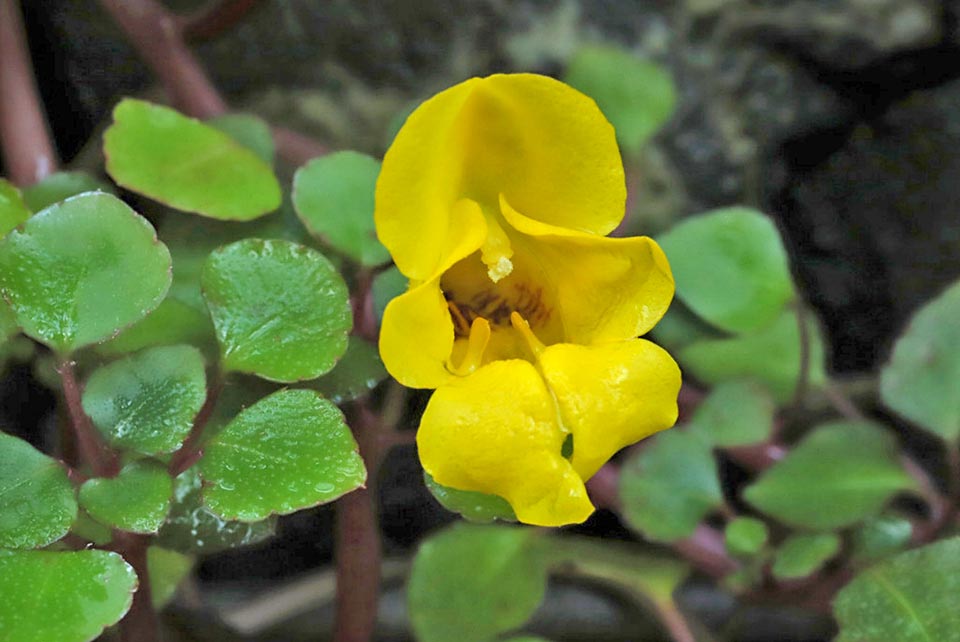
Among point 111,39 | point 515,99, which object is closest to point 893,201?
point 515,99

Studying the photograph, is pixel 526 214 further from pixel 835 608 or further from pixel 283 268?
pixel 835 608

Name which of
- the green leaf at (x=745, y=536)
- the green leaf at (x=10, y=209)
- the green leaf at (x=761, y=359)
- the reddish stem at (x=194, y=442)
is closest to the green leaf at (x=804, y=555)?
the green leaf at (x=745, y=536)

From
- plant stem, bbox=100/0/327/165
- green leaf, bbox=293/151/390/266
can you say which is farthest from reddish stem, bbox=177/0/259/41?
green leaf, bbox=293/151/390/266

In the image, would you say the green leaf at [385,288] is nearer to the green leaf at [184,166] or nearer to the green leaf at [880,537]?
the green leaf at [184,166]

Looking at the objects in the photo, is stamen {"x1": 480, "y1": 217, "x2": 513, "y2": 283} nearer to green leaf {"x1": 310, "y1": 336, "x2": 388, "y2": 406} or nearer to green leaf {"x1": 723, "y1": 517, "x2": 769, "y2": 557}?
green leaf {"x1": 310, "y1": 336, "x2": 388, "y2": 406}

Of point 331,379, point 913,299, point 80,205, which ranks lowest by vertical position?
point 913,299
